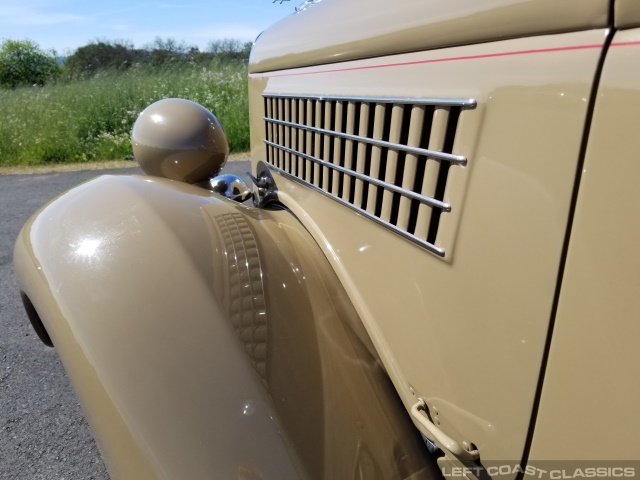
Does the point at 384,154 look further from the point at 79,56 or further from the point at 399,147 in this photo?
the point at 79,56

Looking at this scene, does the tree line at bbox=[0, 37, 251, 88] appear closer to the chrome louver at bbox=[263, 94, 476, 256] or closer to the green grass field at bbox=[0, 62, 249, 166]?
the green grass field at bbox=[0, 62, 249, 166]

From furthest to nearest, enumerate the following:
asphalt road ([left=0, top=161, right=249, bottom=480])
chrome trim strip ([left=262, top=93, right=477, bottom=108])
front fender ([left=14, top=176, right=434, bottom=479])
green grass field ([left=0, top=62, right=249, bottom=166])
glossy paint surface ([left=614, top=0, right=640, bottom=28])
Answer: green grass field ([left=0, top=62, right=249, bottom=166]) → asphalt road ([left=0, top=161, right=249, bottom=480]) → front fender ([left=14, top=176, right=434, bottom=479]) → chrome trim strip ([left=262, top=93, right=477, bottom=108]) → glossy paint surface ([left=614, top=0, right=640, bottom=28])

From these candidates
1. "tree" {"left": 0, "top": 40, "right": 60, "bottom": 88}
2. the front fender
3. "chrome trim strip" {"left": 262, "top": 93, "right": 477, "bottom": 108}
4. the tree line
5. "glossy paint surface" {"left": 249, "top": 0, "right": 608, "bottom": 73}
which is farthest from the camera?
"tree" {"left": 0, "top": 40, "right": 60, "bottom": 88}

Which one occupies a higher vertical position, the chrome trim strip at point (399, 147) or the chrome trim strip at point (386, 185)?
the chrome trim strip at point (399, 147)

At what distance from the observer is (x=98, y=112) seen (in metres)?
10.1

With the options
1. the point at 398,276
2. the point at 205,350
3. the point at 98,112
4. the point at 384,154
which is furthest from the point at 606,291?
the point at 98,112

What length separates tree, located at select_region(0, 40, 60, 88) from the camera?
85.3 feet

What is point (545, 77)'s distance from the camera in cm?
81

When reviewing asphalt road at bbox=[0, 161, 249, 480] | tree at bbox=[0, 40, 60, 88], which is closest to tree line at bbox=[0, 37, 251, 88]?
tree at bbox=[0, 40, 60, 88]

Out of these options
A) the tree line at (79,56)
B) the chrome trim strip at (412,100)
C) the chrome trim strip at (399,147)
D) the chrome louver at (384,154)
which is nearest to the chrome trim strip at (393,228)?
the chrome louver at (384,154)

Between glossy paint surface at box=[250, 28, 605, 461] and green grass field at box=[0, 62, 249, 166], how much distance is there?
861 centimetres

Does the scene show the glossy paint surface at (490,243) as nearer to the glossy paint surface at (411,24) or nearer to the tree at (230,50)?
the glossy paint surface at (411,24)

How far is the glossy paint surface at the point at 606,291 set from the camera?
→ 0.70 m

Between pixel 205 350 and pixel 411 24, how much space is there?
886mm
